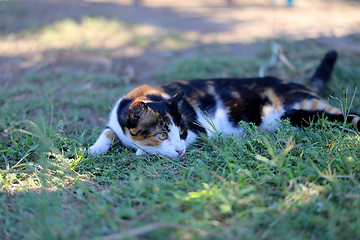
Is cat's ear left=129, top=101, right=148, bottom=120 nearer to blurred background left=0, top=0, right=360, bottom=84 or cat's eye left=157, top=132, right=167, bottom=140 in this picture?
cat's eye left=157, top=132, right=167, bottom=140

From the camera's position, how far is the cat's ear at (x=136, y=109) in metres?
1.90

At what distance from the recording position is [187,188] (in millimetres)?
1664

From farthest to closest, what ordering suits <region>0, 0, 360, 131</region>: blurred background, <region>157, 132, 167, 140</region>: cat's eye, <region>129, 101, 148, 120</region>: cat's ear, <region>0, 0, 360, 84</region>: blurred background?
<region>0, 0, 360, 84</region>: blurred background
<region>0, 0, 360, 131</region>: blurred background
<region>157, 132, 167, 140</region>: cat's eye
<region>129, 101, 148, 120</region>: cat's ear

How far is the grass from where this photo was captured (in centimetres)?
134

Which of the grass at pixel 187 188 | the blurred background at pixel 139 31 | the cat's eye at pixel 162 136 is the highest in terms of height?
the blurred background at pixel 139 31

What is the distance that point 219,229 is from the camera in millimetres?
1314

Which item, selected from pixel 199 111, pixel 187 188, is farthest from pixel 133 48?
pixel 187 188

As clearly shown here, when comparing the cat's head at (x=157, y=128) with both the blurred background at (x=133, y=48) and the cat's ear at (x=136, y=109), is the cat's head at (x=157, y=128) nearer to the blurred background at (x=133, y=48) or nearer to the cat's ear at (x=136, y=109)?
the cat's ear at (x=136, y=109)

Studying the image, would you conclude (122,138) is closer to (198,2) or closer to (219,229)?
(219,229)

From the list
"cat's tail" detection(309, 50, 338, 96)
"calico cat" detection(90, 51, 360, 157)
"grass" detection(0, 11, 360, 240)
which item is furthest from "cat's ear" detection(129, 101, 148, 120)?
"cat's tail" detection(309, 50, 338, 96)

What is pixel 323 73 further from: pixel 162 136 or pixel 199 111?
pixel 162 136

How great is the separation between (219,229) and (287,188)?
51cm

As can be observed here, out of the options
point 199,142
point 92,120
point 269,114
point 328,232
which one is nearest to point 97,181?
point 199,142

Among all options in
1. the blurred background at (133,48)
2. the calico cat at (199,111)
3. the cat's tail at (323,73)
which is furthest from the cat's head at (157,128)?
the cat's tail at (323,73)
